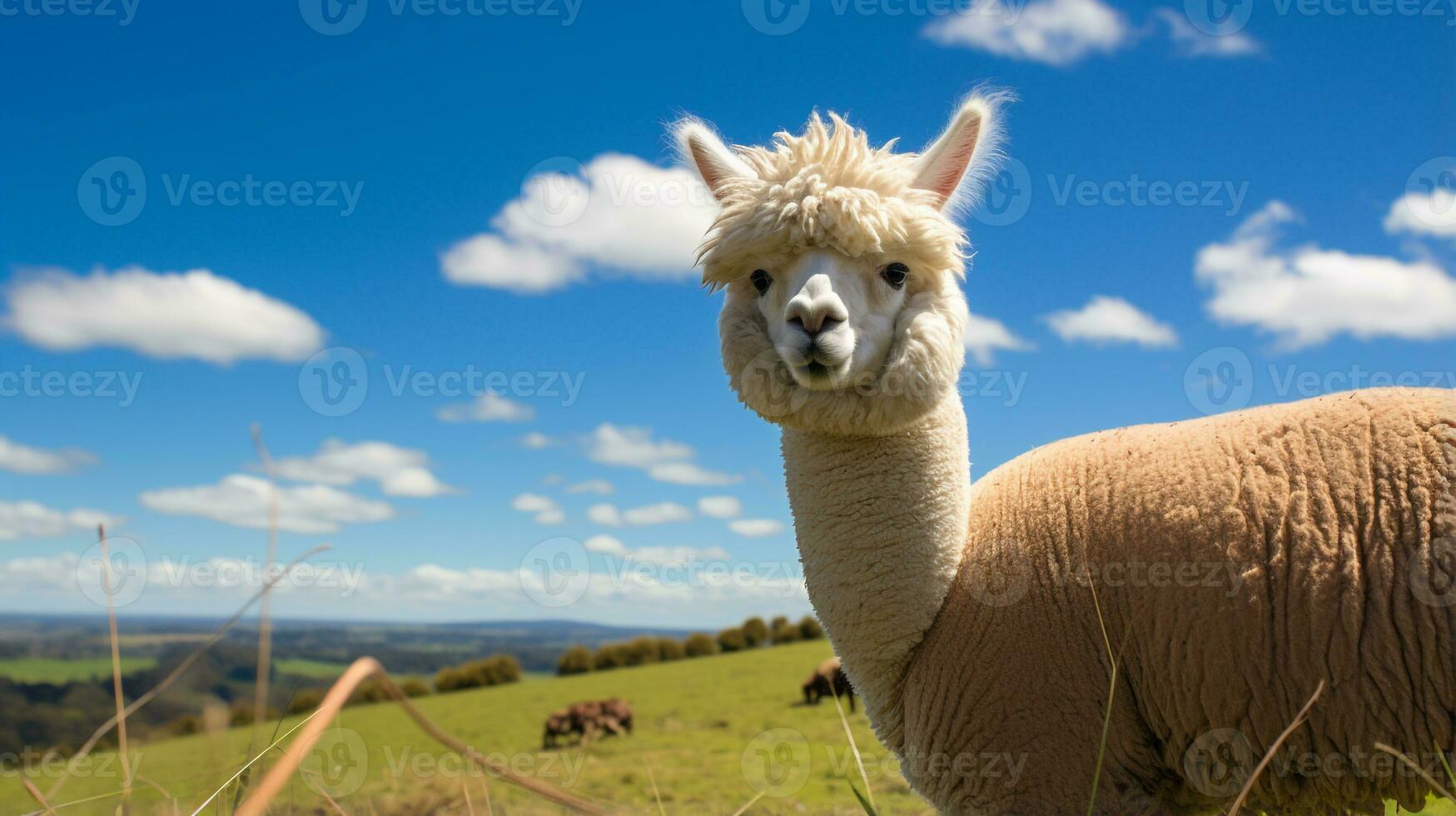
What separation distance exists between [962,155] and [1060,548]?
1.82m

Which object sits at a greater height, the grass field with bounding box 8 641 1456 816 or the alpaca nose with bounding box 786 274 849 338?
the alpaca nose with bounding box 786 274 849 338

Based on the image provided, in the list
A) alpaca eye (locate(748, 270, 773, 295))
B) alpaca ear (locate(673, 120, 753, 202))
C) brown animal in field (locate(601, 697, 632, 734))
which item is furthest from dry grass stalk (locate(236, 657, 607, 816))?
brown animal in field (locate(601, 697, 632, 734))

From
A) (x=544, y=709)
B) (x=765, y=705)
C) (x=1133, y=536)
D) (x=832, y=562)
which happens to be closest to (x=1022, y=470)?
(x=1133, y=536)

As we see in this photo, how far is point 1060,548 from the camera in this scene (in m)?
3.72

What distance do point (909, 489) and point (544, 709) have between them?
18.8 meters

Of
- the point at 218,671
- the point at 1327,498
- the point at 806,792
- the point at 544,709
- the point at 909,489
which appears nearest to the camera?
the point at 218,671

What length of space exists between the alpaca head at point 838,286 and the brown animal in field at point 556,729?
15.2 m

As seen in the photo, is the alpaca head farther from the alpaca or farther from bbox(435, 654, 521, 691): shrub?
bbox(435, 654, 521, 691): shrub

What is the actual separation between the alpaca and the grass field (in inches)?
26.6

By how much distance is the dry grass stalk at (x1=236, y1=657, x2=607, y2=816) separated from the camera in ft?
3.27

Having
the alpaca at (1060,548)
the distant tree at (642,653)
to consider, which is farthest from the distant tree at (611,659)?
the alpaca at (1060,548)

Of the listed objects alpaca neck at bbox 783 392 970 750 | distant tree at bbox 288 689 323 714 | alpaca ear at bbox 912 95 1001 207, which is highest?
alpaca ear at bbox 912 95 1001 207

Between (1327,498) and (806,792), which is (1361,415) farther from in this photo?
(806,792)

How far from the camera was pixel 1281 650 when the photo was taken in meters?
3.35
